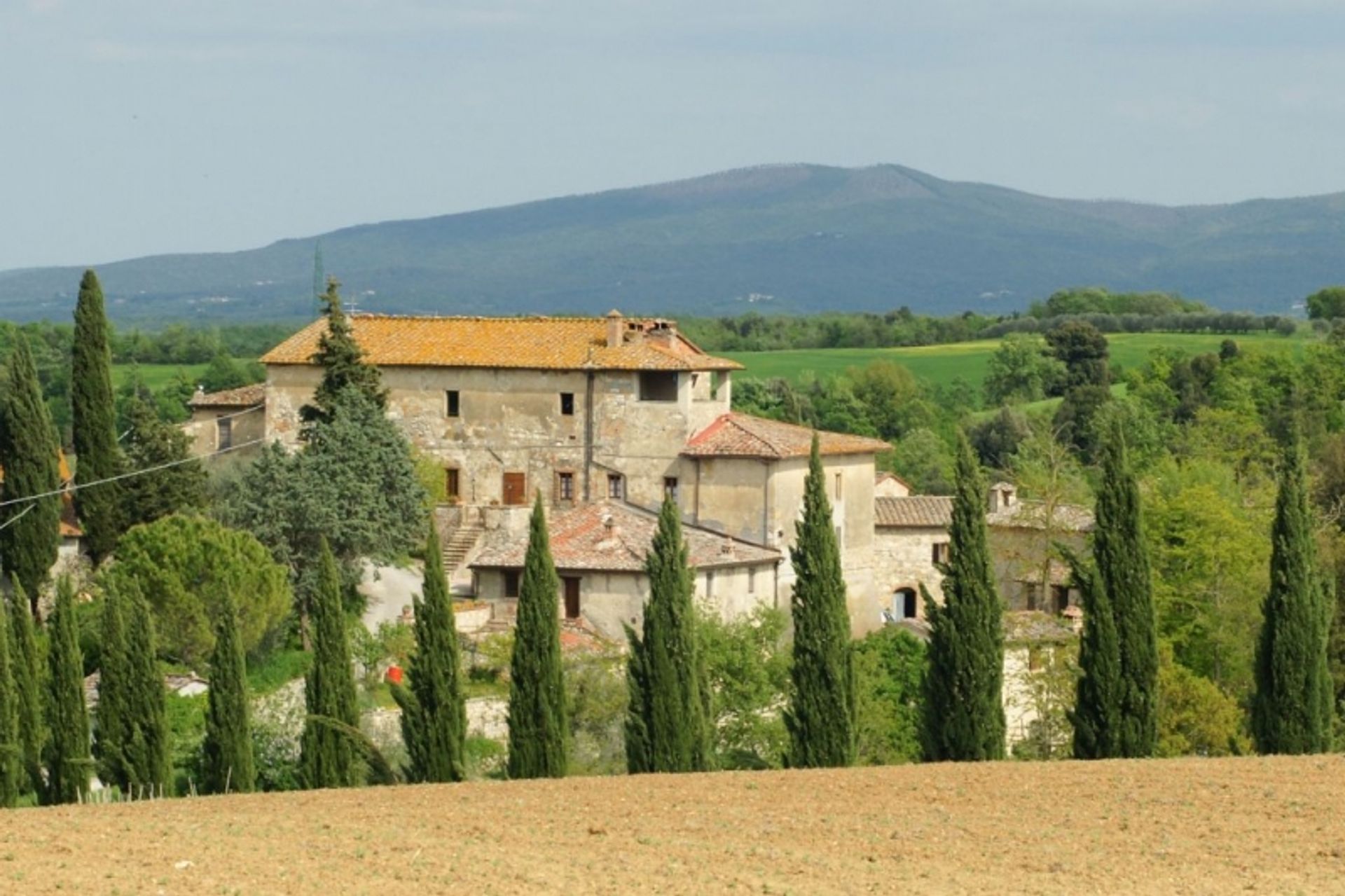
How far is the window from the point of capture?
186 ft

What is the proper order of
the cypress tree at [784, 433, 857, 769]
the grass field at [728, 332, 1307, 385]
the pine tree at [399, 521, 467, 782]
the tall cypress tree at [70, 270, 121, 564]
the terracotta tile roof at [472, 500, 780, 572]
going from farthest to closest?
the grass field at [728, 332, 1307, 385] → the tall cypress tree at [70, 270, 121, 564] → the terracotta tile roof at [472, 500, 780, 572] → the cypress tree at [784, 433, 857, 769] → the pine tree at [399, 521, 467, 782]

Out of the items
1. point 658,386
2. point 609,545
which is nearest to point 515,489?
point 658,386

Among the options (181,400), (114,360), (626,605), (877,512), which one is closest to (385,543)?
(626,605)

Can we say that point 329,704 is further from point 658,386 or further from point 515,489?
point 658,386

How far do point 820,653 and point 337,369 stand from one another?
19212 millimetres

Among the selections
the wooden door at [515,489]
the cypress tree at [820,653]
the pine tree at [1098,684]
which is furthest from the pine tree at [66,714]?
the wooden door at [515,489]

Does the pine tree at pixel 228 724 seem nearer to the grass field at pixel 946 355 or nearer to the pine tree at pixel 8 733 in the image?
the pine tree at pixel 8 733

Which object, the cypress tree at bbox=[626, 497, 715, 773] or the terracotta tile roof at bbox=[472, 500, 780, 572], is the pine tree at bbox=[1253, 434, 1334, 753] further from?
the terracotta tile roof at bbox=[472, 500, 780, 572]

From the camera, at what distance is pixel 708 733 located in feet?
126

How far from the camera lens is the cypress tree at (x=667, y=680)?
37.7m

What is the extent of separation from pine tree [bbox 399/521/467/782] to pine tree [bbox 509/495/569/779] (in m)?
0.78

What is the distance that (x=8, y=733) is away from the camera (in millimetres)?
37281

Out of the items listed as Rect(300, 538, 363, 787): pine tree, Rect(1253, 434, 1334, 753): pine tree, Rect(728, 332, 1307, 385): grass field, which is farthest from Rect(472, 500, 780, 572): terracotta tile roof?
Rect(728, 332, 1307, 385): grass field

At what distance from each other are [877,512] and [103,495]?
19.5 meters
